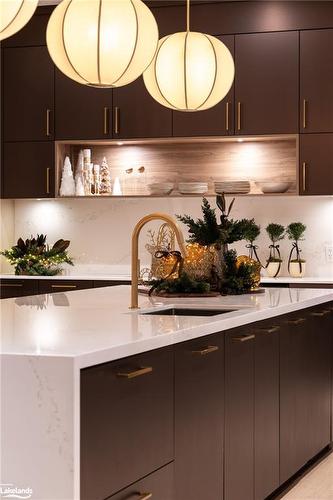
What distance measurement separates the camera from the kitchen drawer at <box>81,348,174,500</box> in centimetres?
214

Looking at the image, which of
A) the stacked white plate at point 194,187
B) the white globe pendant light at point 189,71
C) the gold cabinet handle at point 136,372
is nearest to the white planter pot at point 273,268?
the stacked white plate at point 194,187

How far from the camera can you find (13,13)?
2.76m

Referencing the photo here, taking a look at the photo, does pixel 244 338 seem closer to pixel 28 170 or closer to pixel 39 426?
pixel 39 426

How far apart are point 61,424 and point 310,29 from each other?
186 inches

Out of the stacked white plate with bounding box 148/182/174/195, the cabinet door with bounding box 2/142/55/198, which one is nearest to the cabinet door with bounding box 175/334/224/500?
the stacked white plate with bounding box 148/182/174/195

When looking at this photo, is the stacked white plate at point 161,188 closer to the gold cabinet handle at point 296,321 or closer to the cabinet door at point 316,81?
the cabinet door at point 316,81

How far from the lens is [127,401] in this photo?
2359mm

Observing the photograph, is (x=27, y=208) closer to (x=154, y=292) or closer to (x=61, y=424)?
(x=154, y=292)

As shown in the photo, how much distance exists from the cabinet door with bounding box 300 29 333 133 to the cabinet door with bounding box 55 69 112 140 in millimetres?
1425

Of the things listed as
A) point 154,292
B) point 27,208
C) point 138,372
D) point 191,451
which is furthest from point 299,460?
point 27,208

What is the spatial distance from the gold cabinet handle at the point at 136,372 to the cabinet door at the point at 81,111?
4.33 m

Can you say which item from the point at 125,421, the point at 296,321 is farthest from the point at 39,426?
the point at 296,321

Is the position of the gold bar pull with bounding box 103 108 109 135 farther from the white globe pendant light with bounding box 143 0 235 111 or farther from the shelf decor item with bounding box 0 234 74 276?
the white globe pendant light with bounding box 143 0 235 111

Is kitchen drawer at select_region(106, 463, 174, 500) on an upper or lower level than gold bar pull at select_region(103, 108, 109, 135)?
lower
